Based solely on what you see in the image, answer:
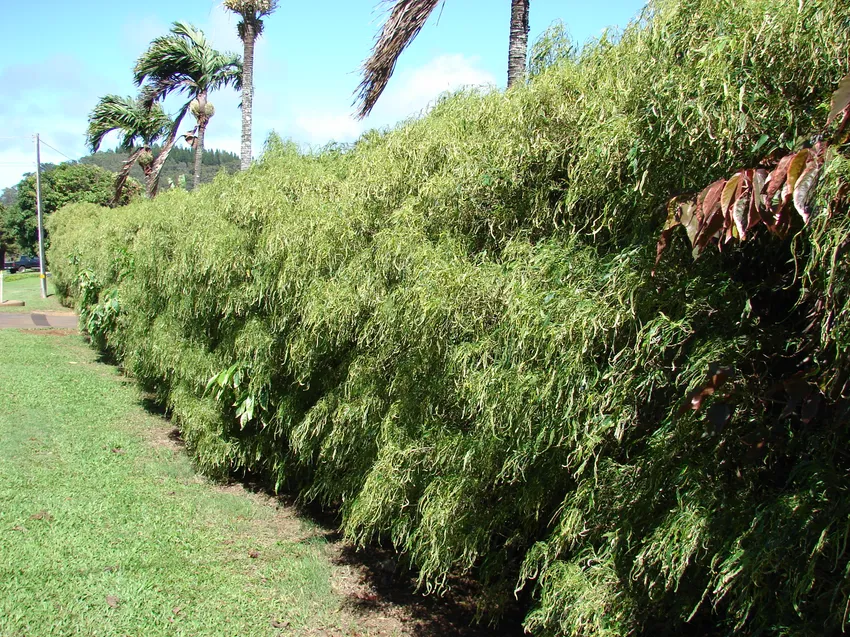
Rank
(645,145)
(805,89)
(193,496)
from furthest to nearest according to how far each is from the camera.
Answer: (193,496), (645,145), (805,89)

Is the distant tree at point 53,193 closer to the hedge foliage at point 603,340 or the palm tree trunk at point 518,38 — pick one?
the palm tree trunk at point 518,38

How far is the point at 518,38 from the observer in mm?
6086

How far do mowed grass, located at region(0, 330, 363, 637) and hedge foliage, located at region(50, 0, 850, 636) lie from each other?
2.49ft

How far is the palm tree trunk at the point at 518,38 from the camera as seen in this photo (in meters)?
6.07

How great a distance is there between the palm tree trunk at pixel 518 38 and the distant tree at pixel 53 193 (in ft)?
128

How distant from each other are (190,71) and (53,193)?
1275 inches

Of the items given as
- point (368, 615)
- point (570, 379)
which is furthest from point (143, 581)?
point (570, 379)

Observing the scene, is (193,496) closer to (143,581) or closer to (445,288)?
(143,581)

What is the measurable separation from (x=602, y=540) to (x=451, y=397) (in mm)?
1055

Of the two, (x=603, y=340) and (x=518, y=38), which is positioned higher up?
(x=518, y=38)

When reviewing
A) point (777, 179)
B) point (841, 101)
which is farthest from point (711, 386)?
point (841, 101)

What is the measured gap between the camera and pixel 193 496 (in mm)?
6027

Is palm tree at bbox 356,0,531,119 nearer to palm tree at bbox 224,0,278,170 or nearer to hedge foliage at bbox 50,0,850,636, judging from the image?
hedge foliage at bbox 50,0,850,636

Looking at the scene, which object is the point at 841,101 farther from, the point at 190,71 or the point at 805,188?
the point at 190,71
